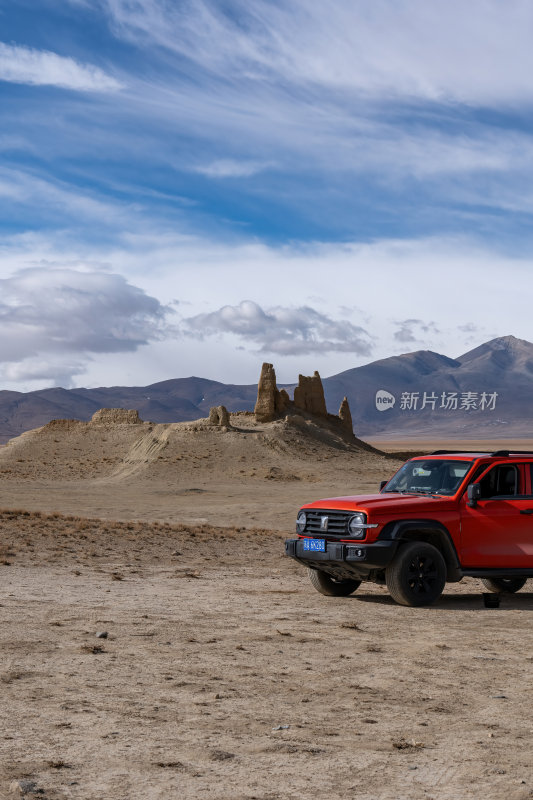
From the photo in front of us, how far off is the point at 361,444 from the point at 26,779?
8020cm

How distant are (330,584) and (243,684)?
19.6 feet

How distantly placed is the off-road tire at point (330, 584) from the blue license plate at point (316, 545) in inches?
40.9

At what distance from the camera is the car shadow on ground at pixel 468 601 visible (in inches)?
496

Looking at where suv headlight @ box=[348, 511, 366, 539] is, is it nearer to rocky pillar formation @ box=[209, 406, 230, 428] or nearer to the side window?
the side window

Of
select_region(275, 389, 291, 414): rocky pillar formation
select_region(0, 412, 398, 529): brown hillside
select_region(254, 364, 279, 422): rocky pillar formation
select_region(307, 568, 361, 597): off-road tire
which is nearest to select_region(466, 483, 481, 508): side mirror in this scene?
select_region(307, 568, 361, 597): off-road tire

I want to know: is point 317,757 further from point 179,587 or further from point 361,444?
point 361,444

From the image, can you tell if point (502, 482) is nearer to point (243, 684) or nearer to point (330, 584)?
point (330, 584)

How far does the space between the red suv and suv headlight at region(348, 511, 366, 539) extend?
0.01 m

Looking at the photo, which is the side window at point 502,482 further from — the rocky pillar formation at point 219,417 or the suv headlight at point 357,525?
the rocky pillar formation at point 219,417

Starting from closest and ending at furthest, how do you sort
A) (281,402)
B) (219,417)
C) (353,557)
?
(353,557) → (219,417) → (281,402)

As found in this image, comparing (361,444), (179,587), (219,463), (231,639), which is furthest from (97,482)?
(231,639)

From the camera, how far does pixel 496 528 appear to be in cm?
1253

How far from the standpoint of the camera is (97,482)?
215ft

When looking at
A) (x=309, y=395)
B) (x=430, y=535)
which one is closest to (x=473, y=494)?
(x=430, y=535)
